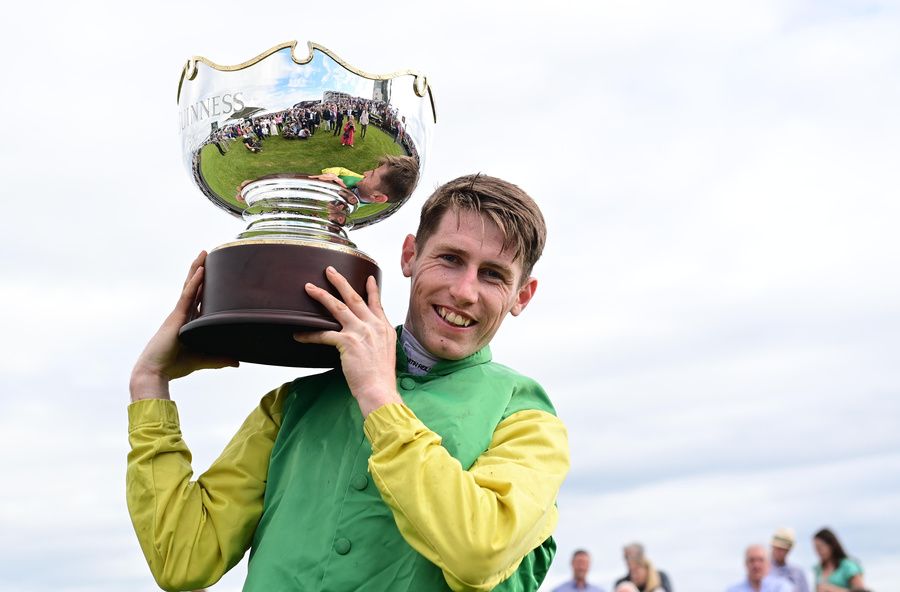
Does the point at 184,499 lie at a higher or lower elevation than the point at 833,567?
lower

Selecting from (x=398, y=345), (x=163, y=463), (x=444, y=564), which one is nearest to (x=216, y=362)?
(x=163, y=463)

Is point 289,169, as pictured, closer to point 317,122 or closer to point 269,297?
point 317,122

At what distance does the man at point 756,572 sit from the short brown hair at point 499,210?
24.7 ft

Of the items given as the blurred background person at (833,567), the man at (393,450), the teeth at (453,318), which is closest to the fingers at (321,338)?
the man at (393,450)

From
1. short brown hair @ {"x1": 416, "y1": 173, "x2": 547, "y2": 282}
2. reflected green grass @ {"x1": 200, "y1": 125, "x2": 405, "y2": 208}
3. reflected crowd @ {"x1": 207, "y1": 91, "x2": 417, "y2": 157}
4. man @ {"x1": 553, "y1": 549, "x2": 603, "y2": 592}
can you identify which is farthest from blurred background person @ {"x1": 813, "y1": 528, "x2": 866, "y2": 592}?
reflected crowd @ {"x1": 207, "y1": 91, "x2": 417, "y2": 157}

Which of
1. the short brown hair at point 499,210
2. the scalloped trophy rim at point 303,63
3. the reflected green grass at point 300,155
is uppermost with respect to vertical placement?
the scalloped trophy rim at point 303,63

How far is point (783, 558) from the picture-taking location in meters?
10.5

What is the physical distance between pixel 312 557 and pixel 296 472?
0.26m

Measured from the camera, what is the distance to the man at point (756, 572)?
33.4ft

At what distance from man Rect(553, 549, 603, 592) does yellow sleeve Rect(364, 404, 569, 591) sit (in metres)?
7.83

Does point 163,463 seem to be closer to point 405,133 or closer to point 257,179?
point 257,179

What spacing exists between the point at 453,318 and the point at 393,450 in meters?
0.51

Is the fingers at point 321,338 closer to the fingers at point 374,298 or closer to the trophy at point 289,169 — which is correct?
the trophy at point 289,169

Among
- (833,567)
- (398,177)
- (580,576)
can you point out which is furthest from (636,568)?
(398,177)
